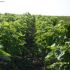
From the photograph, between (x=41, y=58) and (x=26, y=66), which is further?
(x=41, y=58)

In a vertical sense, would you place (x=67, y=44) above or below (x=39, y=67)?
above

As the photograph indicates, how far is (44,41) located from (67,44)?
36.5ft

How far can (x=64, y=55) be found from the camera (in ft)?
50.6

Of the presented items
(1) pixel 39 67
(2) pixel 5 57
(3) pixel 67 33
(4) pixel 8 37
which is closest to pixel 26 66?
(1) pixel 39 67

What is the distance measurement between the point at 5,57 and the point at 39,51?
21.4m

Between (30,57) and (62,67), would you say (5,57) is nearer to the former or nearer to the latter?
(62,67)

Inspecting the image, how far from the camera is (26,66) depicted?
28.9 metres

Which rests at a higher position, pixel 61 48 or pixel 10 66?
pixel 61 48

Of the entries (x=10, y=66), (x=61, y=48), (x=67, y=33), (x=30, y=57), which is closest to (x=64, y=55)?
(x=61, y=48)

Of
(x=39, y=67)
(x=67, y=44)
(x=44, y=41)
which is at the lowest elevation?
(x=39, y=67)

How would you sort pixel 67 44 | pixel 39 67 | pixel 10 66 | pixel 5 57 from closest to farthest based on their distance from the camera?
pixel 5 57 → pixel 67 44 → pixel 10 66 → pixel 39 67

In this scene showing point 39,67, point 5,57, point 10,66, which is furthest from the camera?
point 39,67

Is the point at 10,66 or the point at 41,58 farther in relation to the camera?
the point at 41,58

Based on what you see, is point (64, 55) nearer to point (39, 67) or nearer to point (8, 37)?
point (8, 37)
